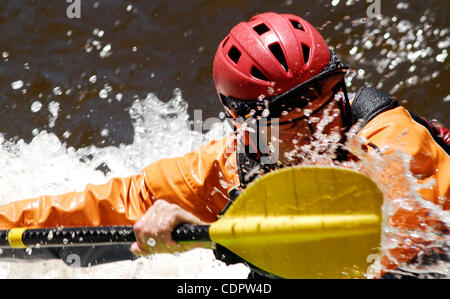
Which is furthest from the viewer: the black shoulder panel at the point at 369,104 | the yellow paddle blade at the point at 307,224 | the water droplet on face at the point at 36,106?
the water droplet on face at the point at 36,106

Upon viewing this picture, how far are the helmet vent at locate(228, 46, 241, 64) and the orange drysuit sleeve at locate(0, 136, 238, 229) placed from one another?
0.47 metres

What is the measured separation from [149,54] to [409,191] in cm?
277

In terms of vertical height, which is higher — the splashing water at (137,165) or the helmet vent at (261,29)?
the helmet vent at (261,29)

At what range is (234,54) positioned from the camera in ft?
6.27

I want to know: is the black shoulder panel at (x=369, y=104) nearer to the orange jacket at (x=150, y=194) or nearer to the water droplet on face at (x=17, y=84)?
the orange jacket at (x=150, y=194)

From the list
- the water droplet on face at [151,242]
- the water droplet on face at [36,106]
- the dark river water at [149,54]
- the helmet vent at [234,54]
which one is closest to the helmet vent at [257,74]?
the helmet vent at [234,54]

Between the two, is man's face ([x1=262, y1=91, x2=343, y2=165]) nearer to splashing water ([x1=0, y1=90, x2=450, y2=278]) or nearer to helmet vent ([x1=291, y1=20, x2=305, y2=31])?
splashing water ([x1=0, y1=90, x2=450, y2=278])

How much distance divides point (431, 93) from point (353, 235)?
204 centimetres

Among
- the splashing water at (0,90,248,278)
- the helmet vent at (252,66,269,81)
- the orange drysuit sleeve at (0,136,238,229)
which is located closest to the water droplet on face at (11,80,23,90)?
the splashing water at (0,90,248,278)

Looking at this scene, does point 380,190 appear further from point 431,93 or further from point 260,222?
point 431,93

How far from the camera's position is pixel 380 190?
1688 millimetres

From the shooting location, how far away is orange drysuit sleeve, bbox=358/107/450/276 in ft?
5.63

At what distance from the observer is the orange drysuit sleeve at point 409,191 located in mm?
1717

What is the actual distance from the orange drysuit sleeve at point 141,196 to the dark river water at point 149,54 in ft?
4.61
